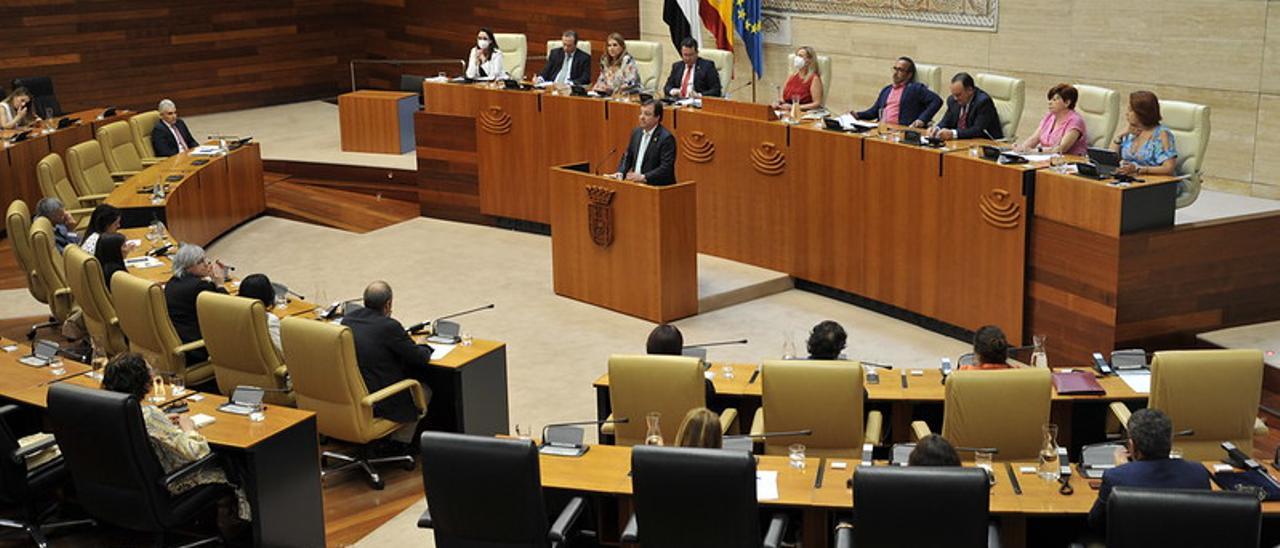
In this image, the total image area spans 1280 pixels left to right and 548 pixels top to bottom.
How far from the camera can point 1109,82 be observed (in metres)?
11.6

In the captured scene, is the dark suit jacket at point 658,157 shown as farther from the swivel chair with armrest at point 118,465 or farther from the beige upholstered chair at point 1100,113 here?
the swivel chair with armrest at point 118,465

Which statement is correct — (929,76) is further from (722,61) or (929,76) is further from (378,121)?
(378,121)

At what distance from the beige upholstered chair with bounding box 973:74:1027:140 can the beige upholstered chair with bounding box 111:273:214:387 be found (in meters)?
6.09

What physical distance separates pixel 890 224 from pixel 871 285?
1.72ft

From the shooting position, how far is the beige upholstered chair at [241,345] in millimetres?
7266

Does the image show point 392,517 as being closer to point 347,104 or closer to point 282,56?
point 347,104

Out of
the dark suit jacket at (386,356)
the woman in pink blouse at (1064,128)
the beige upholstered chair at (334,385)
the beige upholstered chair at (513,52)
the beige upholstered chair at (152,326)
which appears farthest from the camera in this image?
the beige upholstered chair at (513,52)

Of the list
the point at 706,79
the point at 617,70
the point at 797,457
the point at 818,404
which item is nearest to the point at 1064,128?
the point at 706,79

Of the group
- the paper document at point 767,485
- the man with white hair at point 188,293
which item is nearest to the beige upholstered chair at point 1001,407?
the paper document at point 767,485

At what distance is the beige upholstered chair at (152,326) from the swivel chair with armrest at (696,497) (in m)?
3.78

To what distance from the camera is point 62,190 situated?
39.3 ft

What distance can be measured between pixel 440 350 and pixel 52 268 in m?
3.52

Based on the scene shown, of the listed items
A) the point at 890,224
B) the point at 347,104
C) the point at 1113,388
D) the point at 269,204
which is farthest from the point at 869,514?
the point at 347,104

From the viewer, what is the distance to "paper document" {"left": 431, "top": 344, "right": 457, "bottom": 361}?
7.41m
